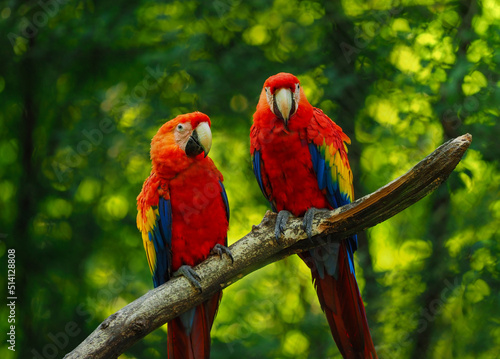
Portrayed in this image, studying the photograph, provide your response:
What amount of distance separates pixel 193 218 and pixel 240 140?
244 centimetres

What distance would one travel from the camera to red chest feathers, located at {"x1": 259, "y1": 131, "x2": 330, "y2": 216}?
3.18 meters

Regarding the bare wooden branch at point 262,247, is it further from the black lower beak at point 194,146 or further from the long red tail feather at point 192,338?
the black lower beak at point 194,146

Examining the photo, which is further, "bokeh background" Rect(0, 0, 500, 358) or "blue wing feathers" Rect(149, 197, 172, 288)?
"bokeh background" Rect(0, 0, 500, 358)

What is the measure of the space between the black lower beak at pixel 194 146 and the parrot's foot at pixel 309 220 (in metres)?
0.76

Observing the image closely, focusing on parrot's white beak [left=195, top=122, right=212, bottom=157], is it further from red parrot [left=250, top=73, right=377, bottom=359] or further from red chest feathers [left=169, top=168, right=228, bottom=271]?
red parrot [left=250, top=73, right=377, bottom=359]

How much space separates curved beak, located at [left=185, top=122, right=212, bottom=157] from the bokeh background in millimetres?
2149

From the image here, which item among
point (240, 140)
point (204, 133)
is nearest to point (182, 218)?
point (204, 133)

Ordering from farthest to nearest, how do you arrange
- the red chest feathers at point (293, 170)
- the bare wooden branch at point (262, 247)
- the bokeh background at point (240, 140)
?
the bokeh background at point (240, 140)
the red chest feathers at point (293, 170)
the bare wooden branch at point (262, 247)

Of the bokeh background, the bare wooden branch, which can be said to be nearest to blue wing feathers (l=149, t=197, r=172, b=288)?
the bare wooden branch

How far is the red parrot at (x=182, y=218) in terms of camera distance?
316 cm

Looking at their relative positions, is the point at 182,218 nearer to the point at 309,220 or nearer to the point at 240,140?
the point at 309,220

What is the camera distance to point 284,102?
2977 mm

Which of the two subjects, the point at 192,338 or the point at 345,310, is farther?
the point at 192,338

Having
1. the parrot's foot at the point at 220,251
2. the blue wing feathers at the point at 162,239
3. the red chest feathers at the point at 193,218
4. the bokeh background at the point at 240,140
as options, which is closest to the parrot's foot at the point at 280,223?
the parrot's foot at the point at 220,251
